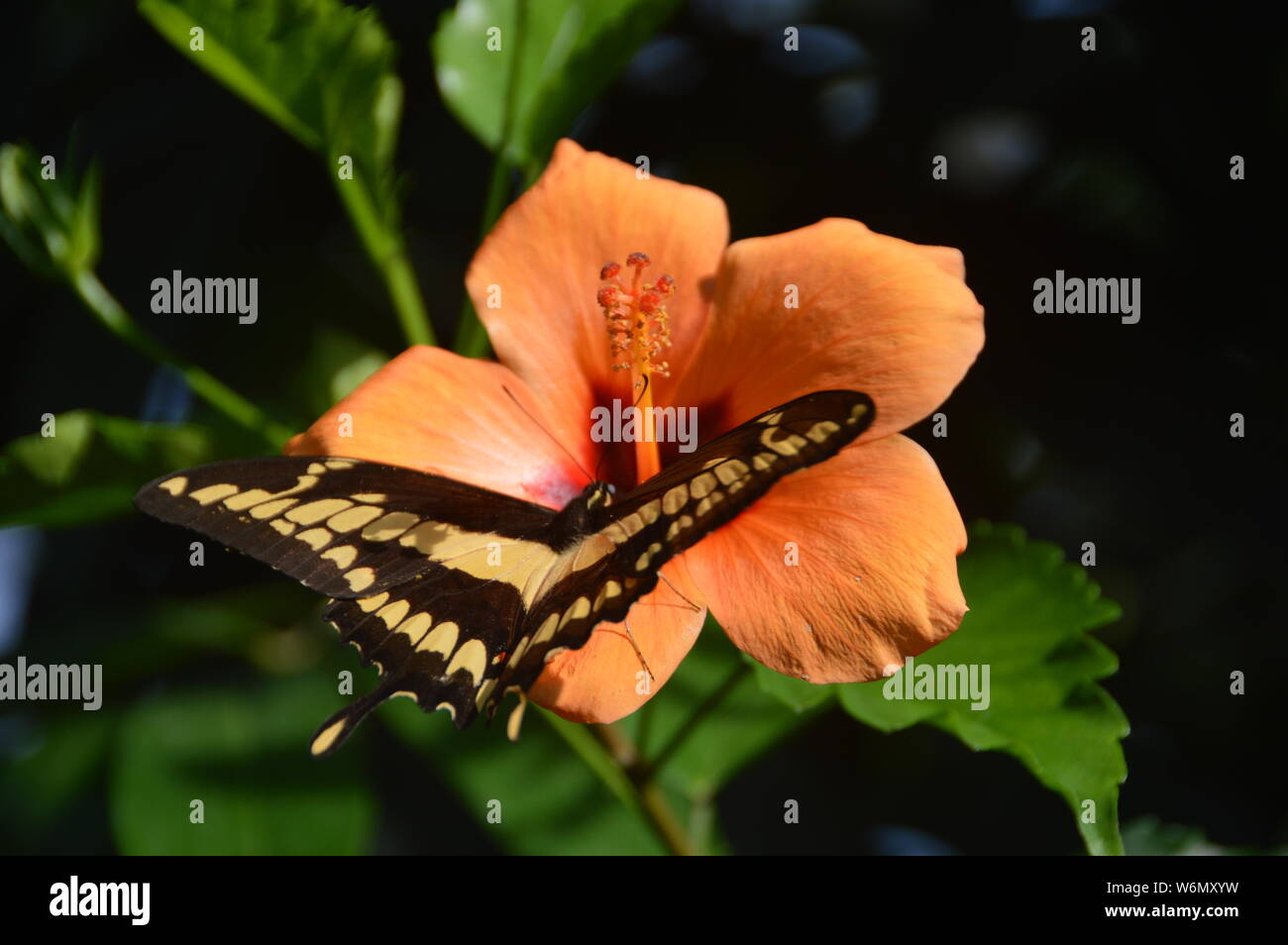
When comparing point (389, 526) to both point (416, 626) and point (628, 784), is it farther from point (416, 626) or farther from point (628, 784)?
point (628, 784)

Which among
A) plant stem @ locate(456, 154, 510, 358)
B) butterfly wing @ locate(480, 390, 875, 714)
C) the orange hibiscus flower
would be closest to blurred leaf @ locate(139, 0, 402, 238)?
plant stem @ locate(456, 154, 510, 358)

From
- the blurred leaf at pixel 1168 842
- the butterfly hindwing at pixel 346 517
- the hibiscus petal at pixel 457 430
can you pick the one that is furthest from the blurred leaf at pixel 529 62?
the blurred leaf at pixel 1168 842

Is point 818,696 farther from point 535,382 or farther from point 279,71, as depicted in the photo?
point 279,71

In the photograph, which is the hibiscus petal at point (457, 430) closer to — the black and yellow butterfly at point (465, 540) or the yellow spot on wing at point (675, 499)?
the black and yellow butterfly at point (465, 540)

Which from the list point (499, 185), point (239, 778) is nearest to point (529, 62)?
point (499, 185)

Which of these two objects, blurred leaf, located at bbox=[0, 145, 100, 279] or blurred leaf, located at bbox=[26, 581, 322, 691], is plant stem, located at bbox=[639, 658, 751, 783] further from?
blurred leaf, located at bbox=[0, 145, 100, 279]

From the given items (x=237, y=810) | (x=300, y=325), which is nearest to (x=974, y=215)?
(x=300, y=325)
